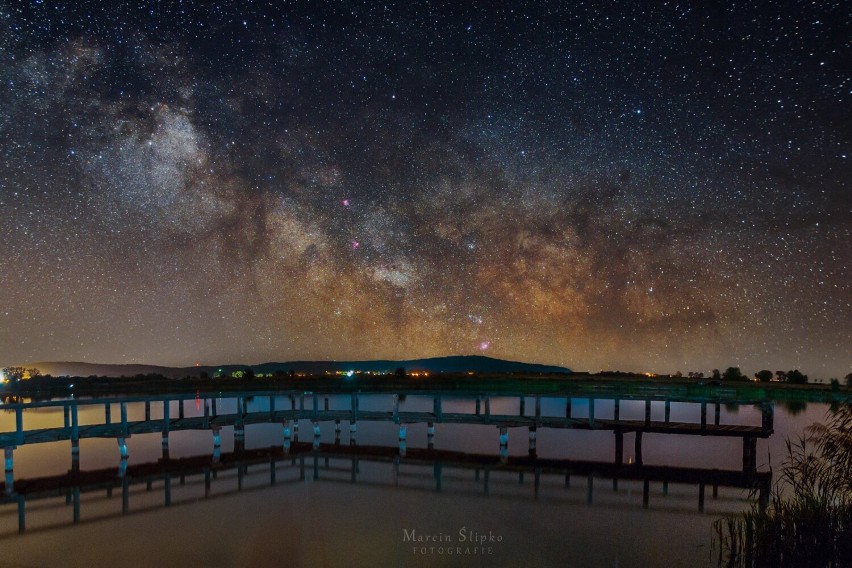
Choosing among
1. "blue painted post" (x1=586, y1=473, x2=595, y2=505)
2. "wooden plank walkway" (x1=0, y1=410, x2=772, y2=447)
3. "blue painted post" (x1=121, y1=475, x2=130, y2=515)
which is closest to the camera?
"blue painted post" (x1=121, y1=475, x2=130, y2=515)

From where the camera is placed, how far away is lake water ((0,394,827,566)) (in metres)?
16.2

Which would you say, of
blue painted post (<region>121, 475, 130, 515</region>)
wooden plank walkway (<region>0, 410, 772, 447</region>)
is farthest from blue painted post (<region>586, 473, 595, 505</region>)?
blue painted post (<region>121, 475, 130, 515</region>)

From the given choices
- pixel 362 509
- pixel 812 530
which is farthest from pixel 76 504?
pixel 812 530

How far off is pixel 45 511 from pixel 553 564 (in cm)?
1556

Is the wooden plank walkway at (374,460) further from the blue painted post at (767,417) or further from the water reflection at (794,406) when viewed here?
the water reflection at (794,406)

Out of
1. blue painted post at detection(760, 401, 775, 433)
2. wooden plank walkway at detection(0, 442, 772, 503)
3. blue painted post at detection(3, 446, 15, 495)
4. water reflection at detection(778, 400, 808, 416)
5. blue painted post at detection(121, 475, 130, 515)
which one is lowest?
water reflection at detection(778, 400, 808, 416)

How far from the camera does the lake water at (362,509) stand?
53.2 feet

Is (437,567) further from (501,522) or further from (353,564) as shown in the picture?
(501,522)

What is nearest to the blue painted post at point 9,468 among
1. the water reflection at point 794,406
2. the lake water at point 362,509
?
the lake water at point 362,509

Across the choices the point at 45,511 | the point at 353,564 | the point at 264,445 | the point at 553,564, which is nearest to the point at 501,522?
the point at 553,564

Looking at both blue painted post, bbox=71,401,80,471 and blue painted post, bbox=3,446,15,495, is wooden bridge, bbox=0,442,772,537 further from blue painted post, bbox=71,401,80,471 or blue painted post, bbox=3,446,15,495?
blue painted post, bbox=71,401,80,471

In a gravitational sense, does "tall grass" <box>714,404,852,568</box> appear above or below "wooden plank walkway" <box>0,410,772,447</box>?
above

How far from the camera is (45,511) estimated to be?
19.6 m

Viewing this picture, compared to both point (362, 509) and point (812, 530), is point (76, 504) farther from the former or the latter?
point (812, 530)
